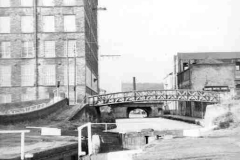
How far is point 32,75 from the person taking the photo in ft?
122

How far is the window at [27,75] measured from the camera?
122 feet

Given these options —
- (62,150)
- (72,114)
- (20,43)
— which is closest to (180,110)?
(20,43)

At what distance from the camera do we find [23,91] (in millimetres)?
36938

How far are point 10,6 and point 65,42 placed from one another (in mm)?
7017

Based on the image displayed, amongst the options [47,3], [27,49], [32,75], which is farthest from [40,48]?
[47,3]

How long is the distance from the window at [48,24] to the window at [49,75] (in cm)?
399

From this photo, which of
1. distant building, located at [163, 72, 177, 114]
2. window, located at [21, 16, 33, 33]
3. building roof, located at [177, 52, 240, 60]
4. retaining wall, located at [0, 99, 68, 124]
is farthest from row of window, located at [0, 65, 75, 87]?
building roof, located at [177, 52, 240, 60]

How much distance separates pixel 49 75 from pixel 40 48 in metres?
3.07

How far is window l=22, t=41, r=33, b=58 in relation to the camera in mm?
37531

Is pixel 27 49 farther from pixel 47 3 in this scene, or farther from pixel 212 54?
pixel 212 54

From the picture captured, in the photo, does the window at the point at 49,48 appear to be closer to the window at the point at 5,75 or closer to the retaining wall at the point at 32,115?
the window at the point at 5,75

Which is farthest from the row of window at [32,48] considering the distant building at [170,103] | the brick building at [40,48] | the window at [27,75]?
the distant building at [170,103]

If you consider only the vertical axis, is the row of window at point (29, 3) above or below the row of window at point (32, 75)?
above

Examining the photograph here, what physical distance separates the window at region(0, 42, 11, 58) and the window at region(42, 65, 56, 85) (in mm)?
4145
